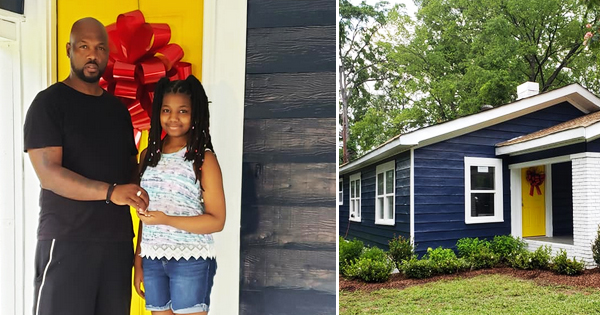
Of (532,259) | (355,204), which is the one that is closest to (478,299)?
(532,259)

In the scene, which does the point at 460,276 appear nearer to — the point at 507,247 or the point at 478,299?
the point at 478,299

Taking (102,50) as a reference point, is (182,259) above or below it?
below

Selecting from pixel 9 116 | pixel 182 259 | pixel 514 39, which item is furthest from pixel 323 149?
pixel 514 39

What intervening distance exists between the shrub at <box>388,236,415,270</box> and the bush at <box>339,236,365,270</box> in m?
0.28

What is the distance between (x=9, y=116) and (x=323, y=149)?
0.86 meters

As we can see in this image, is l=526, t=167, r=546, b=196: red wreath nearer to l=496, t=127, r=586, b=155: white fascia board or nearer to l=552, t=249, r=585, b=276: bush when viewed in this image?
l=496, t=127, r=586, b=155: white fascia board

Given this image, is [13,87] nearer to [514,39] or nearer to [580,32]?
[514,39]

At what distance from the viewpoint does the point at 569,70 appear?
3879mm

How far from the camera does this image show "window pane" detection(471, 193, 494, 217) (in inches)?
162

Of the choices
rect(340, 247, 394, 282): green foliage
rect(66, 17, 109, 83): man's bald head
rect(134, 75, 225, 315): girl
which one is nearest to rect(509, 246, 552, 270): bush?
rect(340, 247, 394, 282): green foliage

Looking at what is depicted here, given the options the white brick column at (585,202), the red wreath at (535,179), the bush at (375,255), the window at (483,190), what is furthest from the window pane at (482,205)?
the bush at (375,255)

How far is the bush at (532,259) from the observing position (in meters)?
3.90

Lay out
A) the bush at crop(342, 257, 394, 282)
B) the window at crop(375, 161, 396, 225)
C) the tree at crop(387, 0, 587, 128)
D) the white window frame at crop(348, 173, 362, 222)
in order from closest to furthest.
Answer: the tree at crop(387, 0, 587, 128) → the bush at crop(342, 257, 394, 282) → the window at crop(375, 161, 396, 225) → the white window frame at crop(348, 173, 362, 222)

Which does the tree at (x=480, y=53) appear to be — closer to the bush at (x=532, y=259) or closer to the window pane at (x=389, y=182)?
the window pane at (x=389, y=182)
